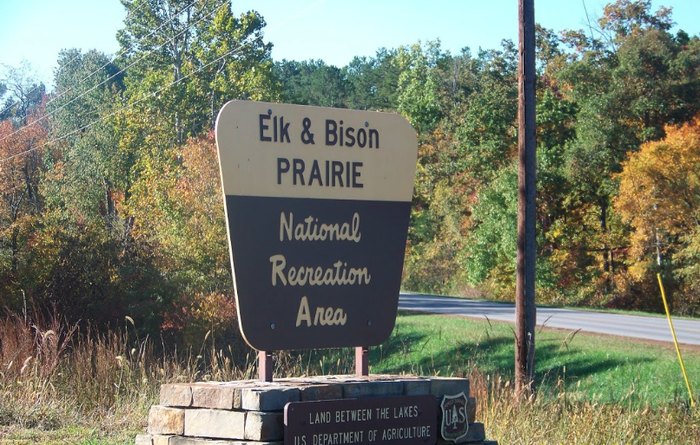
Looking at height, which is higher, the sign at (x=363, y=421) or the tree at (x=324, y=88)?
the tree at (x=324, y=88)

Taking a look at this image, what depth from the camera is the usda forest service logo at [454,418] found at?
20.8ft

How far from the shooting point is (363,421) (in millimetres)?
5906

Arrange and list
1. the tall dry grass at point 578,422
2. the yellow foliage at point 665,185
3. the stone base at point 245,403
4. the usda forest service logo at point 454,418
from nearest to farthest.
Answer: the stone base at point 245,403 → the usda forest service logo at point 454,418 → the tall dry grass at point 578,422 → the yellow foliage at point 665,185

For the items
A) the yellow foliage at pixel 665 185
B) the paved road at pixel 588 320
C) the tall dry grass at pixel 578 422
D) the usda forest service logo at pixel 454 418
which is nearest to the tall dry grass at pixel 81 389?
the tall dry grass at pixel 578 422

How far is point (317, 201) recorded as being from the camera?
20.9 ft

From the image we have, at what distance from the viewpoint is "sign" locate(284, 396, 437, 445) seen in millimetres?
5645

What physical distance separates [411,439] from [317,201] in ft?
5.08

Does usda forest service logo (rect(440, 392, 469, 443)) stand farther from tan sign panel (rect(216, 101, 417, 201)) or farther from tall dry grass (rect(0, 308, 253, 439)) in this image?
tall dry grass (rect(0, 308, 253, 439))

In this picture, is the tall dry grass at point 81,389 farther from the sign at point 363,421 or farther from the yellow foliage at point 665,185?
the yellow foliage at point 665,185

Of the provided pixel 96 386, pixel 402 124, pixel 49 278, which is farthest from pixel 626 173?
pixel 402 124

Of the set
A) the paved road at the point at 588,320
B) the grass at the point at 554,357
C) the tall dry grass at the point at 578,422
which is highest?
the tall dry grass at the point at 578,422

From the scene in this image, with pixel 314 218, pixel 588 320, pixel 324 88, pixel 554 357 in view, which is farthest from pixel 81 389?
pixel 324 88

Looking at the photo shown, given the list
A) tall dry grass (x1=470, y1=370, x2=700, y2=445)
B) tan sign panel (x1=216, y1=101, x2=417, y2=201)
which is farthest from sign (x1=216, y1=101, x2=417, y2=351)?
tall dry grass (x1=470, y1=370, x2=700, y2=445)

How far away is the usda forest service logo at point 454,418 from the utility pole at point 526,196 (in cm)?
678
